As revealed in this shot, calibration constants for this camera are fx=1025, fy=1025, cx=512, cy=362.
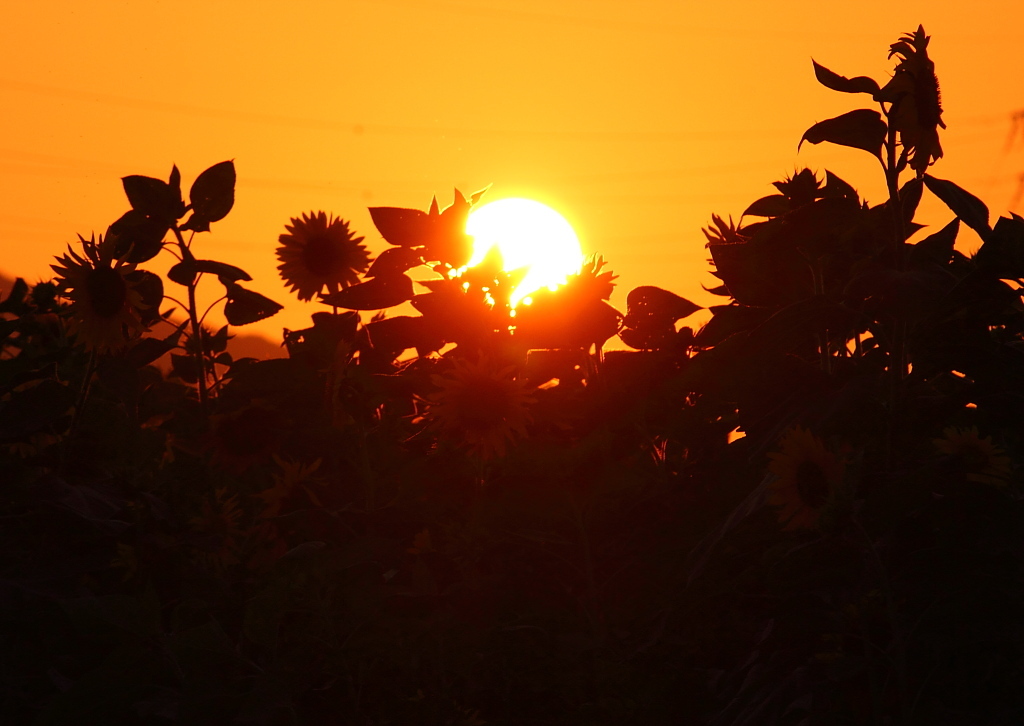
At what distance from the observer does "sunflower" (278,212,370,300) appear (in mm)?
3992

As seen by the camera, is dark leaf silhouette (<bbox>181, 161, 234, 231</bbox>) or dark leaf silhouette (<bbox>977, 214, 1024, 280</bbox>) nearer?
dark leaf silhouette (<bbox>977, 214, 1024, 280</bbox>)

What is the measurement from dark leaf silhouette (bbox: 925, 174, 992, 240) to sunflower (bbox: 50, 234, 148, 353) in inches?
89.4

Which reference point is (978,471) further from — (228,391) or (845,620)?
(228,391)

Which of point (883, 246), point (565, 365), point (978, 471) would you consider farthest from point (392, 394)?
point (978, 471)

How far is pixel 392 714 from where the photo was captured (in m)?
2.39

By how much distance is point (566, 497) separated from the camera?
8.44 feet

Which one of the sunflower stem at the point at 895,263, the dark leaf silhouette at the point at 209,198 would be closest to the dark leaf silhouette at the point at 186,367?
the dark leaf silhouette at the point at 209,198

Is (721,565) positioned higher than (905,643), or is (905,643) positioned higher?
(721,565)

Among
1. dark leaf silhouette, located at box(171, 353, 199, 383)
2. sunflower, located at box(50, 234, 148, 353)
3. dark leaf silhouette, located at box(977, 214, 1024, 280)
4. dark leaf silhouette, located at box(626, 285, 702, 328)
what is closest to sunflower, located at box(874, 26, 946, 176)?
dark leaf silhouette, located at box(977, 214, 1024, 280)

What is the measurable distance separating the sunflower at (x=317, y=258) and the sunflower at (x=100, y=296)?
914 mm

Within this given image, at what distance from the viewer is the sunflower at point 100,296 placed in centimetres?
305

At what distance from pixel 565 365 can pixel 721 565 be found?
0.99 meters

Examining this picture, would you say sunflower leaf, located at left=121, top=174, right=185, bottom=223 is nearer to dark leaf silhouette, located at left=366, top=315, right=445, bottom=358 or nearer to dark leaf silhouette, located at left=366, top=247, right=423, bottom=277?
dark leaf silhouette, located at left=366, top=247, right=423, bottom=277

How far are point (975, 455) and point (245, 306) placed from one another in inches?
105
